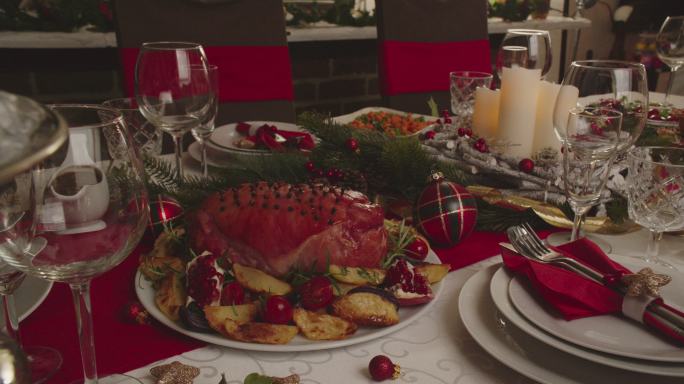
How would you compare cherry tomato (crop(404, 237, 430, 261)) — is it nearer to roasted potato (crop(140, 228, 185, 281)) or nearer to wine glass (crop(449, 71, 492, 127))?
roasted potato (crop(140, 228, 185, 281))

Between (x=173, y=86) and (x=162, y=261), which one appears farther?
(x=173, y=86)

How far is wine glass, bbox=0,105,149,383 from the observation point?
16.3 inches

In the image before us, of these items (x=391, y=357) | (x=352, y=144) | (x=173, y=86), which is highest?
(x=173, y=86)

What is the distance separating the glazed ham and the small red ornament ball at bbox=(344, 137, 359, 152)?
0.27 metres

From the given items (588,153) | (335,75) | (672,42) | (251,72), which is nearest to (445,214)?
(588,153)

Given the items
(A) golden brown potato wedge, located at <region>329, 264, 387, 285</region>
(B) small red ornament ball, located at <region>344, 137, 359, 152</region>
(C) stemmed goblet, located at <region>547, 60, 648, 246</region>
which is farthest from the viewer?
(B) small red ornament ball, located at <region>344, 137, 359, 152</region>

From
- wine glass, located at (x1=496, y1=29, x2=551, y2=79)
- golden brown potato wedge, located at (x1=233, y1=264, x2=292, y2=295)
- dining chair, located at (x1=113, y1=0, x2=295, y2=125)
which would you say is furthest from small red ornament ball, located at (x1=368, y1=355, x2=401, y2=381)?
dining chair, located at (x1=113, y1=0, x2=295, y2=125)

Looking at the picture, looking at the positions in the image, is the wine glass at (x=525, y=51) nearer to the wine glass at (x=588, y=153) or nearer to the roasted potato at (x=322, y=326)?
the wine glass at (x=588, y=153)

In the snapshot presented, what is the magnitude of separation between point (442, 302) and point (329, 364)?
18cm

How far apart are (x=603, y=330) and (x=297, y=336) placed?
285 millimetres

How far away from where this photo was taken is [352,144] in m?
0.94

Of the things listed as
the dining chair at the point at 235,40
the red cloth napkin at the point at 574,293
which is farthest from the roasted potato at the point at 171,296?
the dining chair at the point at 235,40

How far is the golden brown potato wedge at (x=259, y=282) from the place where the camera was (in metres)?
0.60

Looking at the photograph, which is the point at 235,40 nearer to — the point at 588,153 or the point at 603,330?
the point at 588,153
